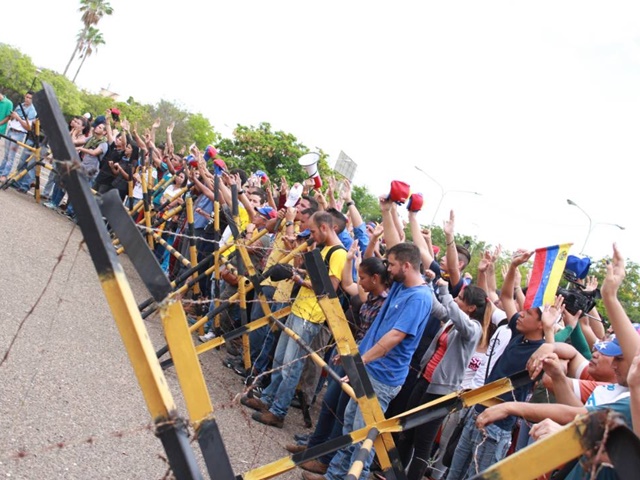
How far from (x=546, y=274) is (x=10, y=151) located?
14.1 metres

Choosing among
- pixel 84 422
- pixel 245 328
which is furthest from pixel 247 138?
pixel 84 422

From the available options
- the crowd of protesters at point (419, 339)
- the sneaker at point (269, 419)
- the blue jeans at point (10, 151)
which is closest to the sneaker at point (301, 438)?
the crowd of protesters at point (419, 339)

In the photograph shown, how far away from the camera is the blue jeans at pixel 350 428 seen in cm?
512

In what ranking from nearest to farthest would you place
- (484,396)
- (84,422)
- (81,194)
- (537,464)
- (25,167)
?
1. (537,464)
2. (81,194)
3. (484,396)
4. (84,422)
5. (25,167)

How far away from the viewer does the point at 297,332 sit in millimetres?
6566

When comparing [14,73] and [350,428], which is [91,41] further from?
[350,428]

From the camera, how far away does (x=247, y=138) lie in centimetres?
3000

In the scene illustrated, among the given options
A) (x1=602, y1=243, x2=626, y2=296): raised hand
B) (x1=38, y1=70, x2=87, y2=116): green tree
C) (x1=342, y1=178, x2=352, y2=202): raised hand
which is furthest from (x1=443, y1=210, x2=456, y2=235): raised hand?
(x1=38, y1=70, x2=87, y2=116): green tree

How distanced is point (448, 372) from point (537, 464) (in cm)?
389

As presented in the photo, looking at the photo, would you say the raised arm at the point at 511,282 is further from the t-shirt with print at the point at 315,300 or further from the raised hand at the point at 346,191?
the raised hand at the point at 346,191

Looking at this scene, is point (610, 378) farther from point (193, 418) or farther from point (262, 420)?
point (262, 420)

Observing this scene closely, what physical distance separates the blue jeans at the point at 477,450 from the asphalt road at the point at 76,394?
1.42 m

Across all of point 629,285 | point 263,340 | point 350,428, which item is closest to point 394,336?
point 350,428

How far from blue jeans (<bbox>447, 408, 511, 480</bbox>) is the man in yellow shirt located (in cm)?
179
